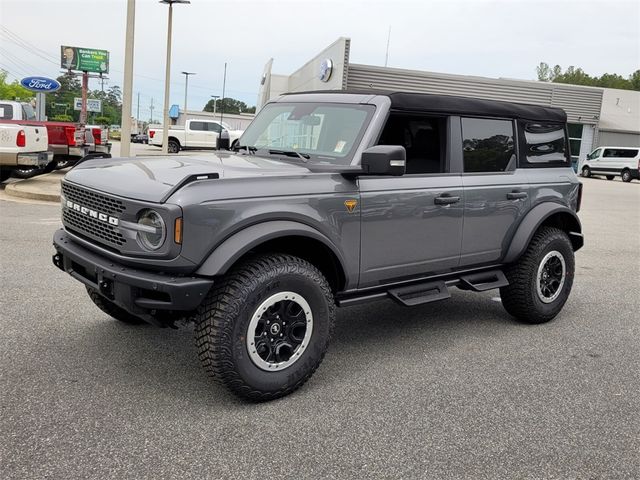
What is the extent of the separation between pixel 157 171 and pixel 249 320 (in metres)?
1.06

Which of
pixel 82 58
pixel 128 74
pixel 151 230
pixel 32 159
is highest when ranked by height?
pixel 82 58

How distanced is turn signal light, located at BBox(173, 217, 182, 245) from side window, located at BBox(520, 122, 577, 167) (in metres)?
3.32

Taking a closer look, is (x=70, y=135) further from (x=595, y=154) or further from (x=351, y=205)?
(x=595, y=154)

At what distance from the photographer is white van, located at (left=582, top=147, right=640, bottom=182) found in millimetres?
33688

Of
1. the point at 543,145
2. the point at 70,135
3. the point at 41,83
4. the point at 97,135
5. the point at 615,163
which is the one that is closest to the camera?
the point at 543,145

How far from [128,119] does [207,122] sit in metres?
20.7

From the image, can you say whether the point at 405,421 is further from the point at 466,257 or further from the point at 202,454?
the point at 466,257

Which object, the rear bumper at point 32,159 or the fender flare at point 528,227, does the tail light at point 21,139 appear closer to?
the rear bumper at point 32,159

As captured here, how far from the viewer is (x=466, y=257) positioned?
184 inches

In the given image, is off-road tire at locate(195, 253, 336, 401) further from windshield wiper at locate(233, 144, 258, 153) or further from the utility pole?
the utility pole

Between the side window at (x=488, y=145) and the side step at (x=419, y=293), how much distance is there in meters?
0.97

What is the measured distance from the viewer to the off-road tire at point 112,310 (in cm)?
430

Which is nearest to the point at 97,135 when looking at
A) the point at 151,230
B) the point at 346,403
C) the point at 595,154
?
the point at 151,230

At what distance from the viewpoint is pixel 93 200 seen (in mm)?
3584
